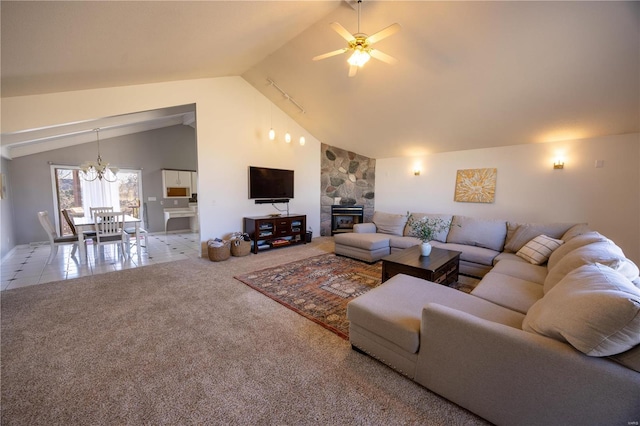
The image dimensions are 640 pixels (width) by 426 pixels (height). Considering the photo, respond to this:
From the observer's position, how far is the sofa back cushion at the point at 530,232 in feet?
11.1

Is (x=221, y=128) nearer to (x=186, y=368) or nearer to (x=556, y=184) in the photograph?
(x=186, y=368)

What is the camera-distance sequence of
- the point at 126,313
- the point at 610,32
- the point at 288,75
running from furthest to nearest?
the point at 288,75 → the point at 126,313 → the point at 610,32

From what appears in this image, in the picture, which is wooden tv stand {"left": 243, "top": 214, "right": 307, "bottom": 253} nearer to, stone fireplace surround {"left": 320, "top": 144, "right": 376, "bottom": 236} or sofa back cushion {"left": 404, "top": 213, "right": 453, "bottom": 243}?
stone fireplace surround {"left": 320, "top": 144, "right": 376, "bottom": 236}

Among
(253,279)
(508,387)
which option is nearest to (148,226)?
(253,279)

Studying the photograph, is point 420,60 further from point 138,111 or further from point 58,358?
point 58,358

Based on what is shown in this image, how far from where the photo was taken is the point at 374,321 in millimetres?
1766

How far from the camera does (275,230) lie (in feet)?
17.3

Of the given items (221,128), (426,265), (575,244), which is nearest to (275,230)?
(221,128)

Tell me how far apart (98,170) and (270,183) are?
3.78m

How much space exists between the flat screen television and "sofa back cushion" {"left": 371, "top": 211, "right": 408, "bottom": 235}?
7.20ft

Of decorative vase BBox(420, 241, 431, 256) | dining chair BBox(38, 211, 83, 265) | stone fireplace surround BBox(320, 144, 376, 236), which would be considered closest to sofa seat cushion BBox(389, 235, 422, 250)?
decorative vase BBox(420, 241, 431, 256)

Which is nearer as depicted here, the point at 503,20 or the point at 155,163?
the point at 503,20

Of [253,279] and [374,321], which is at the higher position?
[374,321]

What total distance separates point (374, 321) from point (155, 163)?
745 cm
